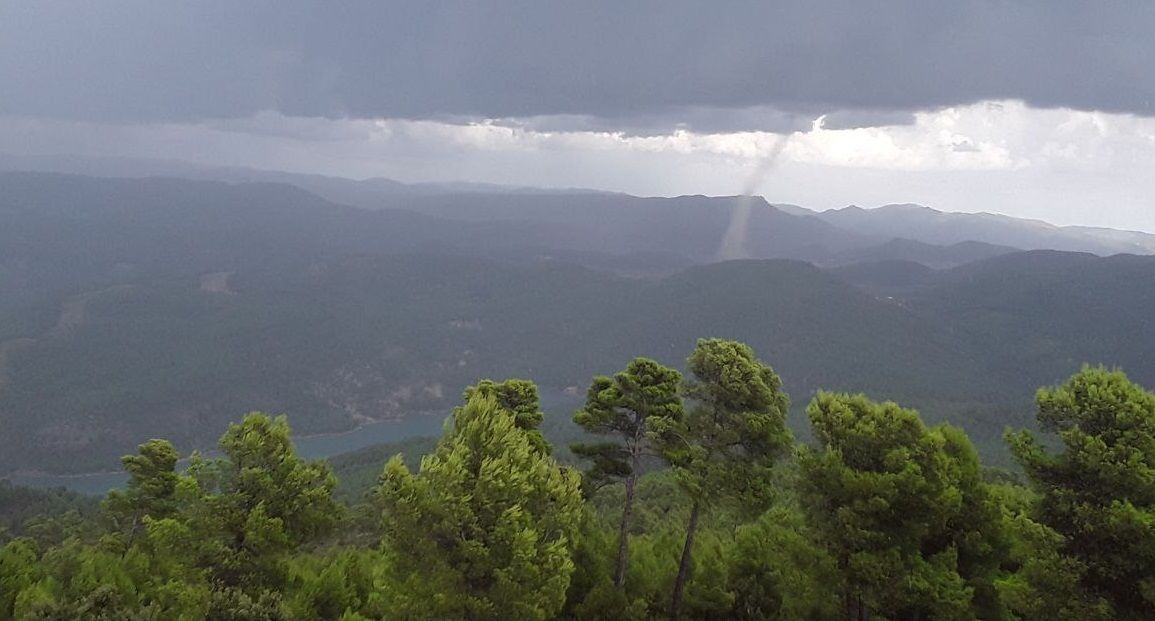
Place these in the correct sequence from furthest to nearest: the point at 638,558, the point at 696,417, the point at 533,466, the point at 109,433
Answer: the point at 109,433
the point at 638,558
the point at 696,417
the point at 533,466

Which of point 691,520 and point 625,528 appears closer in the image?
point 691,520

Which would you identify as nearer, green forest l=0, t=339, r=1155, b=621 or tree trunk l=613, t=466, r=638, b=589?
green forest l=0, t=339, r=1155, b=621

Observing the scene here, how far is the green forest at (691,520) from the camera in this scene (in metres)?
15.7

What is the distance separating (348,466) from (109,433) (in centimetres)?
9576

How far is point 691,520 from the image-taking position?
68.0 feet

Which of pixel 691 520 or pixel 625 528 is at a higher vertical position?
pixel 691 520

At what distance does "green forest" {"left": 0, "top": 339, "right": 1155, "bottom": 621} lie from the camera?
51.4 ft

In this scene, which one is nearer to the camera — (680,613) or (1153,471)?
(1153,471)

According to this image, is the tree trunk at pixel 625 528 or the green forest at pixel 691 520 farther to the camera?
the tree trunk at pixel 625 528

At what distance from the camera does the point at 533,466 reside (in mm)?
16688

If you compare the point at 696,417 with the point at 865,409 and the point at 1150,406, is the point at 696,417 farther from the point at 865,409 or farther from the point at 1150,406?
the point at 1150,406

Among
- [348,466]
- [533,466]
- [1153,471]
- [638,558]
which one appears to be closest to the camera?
[1153,471]

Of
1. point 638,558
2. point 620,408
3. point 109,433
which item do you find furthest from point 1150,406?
point 109,433

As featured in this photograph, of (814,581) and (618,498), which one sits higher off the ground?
(814,581)
